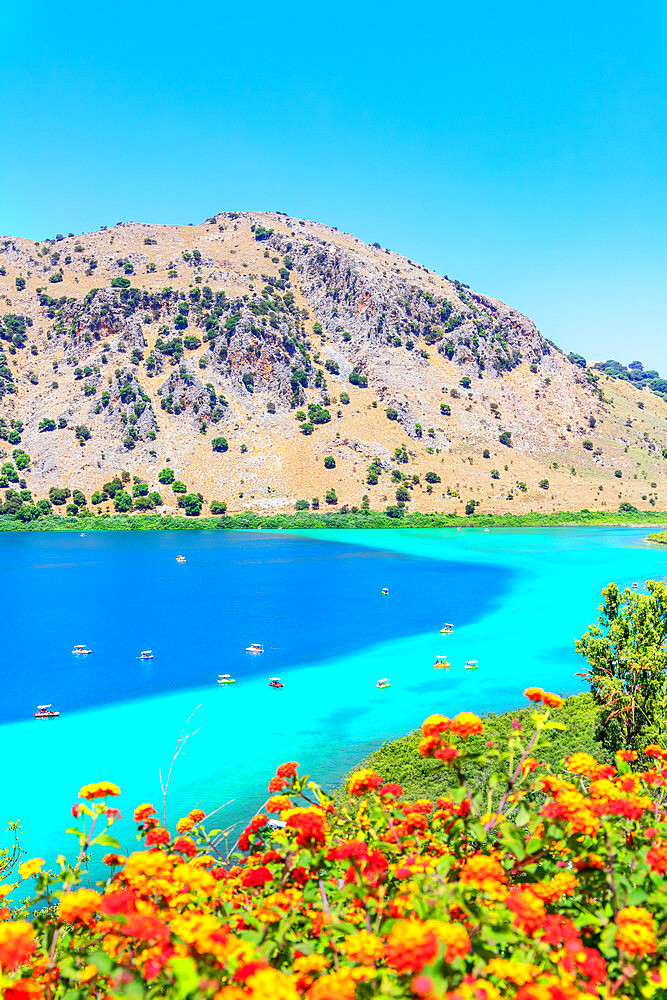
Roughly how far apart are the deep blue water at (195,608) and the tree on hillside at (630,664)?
27316mm

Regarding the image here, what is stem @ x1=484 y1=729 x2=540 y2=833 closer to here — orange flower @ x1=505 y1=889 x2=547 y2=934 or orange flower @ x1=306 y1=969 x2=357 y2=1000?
orange flower @ x1=505 y1=889 x2=547 y2=934

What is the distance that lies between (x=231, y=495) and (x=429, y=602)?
96.3m

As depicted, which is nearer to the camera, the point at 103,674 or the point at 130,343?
the point at 103,674

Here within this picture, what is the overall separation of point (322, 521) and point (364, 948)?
492ft

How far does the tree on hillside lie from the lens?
80.9ft

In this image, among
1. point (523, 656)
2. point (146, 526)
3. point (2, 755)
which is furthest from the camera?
point (146, 526)

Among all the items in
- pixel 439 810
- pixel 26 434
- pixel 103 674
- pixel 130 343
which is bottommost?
pixel 103 674

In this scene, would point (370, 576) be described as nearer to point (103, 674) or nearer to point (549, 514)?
point (103, 674)

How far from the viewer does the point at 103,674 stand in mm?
49281

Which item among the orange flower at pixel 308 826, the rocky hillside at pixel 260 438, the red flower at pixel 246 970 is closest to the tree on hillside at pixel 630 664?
the orange flower at pixel 308 826

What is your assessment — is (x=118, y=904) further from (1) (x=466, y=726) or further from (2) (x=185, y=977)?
(1) (x=466, y=726)

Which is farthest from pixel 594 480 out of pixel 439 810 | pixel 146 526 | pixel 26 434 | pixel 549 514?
pixel 439 810

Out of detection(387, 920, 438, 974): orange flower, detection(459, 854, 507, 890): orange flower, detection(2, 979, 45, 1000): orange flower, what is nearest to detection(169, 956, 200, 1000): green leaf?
detection(387, 920, 438, 974): orange flower

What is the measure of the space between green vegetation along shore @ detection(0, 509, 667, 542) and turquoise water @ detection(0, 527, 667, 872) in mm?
30868
